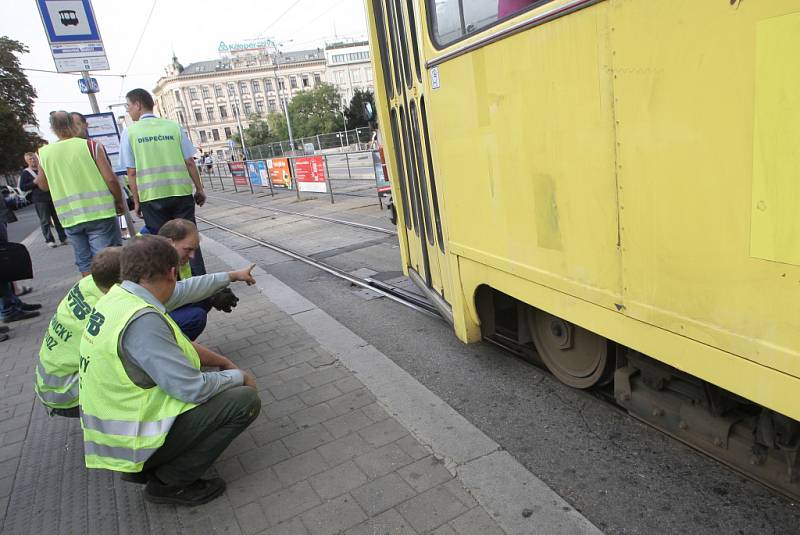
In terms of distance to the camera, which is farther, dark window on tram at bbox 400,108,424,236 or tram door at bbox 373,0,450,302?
dark window on tram at bbox 400,108,424,236

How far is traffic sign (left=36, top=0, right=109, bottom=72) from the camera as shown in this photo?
22.9 ft

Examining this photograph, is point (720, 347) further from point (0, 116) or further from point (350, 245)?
point (0, 116)

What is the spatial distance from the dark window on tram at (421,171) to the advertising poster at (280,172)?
14.0 meters

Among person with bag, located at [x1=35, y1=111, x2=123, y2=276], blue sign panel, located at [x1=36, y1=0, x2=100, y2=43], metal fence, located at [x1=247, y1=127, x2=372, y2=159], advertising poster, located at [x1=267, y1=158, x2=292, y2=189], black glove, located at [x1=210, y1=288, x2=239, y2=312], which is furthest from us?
metal fence, located at [x1=247, y1=127, x2=372, y2=159]

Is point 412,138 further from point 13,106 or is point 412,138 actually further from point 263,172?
point 13,106

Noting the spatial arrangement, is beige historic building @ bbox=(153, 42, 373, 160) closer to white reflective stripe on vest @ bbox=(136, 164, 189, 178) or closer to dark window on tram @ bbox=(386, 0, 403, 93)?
white reflective stripe on vest @ bbox=(136, 164, 189, 178)

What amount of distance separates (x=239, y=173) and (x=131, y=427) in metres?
23.8

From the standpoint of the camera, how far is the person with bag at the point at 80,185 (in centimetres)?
521

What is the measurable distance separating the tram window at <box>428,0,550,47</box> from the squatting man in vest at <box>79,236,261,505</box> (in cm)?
182

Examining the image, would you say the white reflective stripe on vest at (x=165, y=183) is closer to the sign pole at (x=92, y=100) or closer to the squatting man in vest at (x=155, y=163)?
the squatting man in vest at (x=155, y=163)

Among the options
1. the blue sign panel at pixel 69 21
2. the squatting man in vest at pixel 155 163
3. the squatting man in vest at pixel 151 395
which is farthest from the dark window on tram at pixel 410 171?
the blue sign panel at pixel 69 21

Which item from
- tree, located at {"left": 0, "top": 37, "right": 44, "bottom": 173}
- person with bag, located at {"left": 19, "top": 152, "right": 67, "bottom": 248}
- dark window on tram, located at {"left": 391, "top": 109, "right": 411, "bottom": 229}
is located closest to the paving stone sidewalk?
dark window on tram, located at {"left": 391, "top": 109, "right": 411, "bottom": 229}

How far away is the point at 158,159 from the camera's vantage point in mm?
4977

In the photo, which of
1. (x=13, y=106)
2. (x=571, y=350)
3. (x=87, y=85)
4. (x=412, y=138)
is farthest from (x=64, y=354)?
(x=13, y=106)
